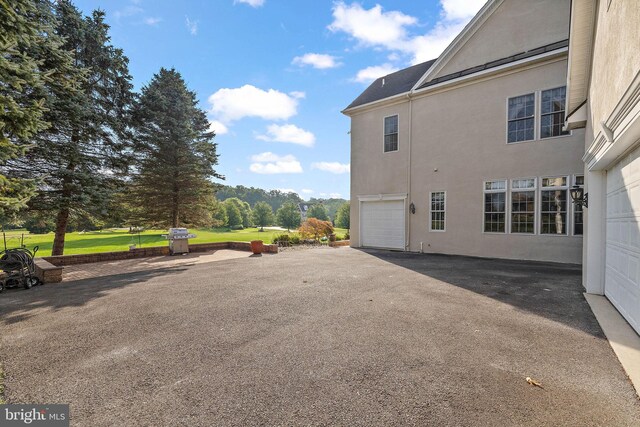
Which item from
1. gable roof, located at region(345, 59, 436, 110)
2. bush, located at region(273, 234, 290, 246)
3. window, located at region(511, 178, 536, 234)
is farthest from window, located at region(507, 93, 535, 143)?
bush, located at region(273, 234, 290, 246)

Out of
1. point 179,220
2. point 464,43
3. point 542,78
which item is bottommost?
point 179,220

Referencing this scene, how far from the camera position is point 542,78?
10375mm

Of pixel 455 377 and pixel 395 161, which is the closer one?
pixel 455 377

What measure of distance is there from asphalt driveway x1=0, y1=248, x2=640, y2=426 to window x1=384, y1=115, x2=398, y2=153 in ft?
29.7

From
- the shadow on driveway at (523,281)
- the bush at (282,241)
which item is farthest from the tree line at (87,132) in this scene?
the shadow on driveway at (523,281)

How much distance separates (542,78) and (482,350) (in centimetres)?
1115

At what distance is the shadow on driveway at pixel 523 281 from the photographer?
4.94 m

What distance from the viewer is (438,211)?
1276cm

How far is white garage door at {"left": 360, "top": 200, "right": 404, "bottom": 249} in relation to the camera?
13966mm

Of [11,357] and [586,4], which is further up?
[586,4]

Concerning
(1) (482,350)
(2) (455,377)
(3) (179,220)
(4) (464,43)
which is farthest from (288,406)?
(3) (179,220)

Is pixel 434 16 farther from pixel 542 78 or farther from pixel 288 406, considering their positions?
pixel 288 406

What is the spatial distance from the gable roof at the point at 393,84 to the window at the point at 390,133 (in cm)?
118

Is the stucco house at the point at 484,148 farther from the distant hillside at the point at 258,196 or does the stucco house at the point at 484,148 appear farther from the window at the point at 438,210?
the distant hillside at the point at 258,196
